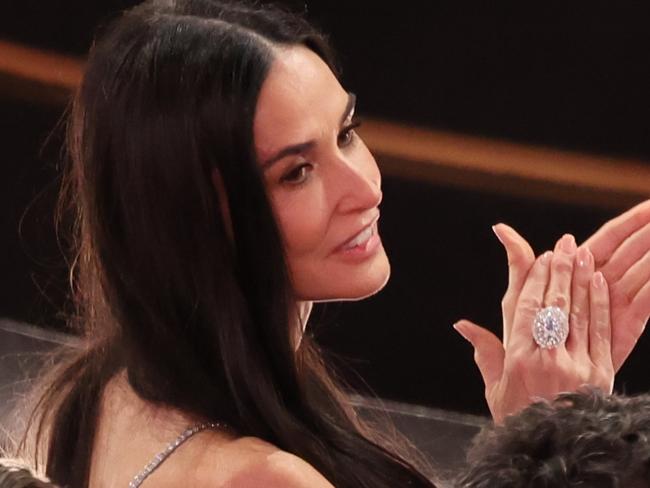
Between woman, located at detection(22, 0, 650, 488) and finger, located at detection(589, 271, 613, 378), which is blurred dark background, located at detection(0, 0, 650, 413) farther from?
woman, located at detection(22, 0, 650, 488)

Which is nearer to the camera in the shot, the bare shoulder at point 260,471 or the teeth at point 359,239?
the bare shoulder at point 260,471

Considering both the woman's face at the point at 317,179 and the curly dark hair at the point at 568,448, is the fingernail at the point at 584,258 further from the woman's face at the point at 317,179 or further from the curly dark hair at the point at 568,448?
the curly dark hair at the point at 568,448

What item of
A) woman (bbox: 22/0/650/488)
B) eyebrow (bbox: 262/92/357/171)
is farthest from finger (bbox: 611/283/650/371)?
eyebrow (bbox: 262/92/357/171)

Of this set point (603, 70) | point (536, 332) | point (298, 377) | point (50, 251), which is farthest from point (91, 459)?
point (50, 251)

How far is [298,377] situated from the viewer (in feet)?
4.14

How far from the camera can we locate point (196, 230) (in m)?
1.20

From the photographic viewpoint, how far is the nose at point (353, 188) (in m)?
1.26

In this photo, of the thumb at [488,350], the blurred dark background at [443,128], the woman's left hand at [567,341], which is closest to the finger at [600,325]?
the woman's left hand at [567,341]

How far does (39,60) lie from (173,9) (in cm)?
157

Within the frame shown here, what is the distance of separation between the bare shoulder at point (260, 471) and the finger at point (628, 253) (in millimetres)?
Answer: 416

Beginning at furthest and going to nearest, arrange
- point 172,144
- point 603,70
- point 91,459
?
1. point 603,70
2. point 91,459
3. point 172,144

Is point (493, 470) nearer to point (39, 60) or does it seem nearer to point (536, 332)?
point (536, 332)

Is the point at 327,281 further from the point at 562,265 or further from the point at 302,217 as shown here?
the point at 562,265

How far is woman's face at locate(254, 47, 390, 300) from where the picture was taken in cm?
122
